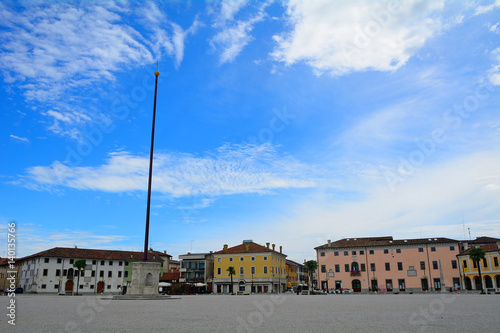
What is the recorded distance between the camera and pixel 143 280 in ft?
105

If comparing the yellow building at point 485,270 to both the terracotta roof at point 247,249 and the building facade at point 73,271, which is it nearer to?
the terracotta roof at point 247,249

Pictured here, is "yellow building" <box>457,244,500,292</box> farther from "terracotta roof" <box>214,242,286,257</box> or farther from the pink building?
"terracotta roof" <box>214,242,286,257</box>

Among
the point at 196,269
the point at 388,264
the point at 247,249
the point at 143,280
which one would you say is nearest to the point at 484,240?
the point at 388,264

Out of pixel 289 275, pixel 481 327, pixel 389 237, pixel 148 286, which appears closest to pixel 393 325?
pixel 481 327

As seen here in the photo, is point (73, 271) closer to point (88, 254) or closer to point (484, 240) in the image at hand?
point (88, 254)

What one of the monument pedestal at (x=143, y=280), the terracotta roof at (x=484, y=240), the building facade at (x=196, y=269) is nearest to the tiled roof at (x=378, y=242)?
the terracotta roof at (x=484, y=240)

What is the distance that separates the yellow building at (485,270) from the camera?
5375cm

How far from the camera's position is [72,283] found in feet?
213

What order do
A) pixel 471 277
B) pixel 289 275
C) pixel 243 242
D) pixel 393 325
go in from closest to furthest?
pixel 393 325
pixel 471 277
pixel 243 242
pixel 289 275

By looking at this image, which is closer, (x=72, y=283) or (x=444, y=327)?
(x=444, y=327)

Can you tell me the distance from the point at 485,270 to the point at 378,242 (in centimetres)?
1557

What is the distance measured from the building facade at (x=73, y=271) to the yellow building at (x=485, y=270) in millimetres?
52808

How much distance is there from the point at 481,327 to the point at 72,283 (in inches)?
Result: 2670

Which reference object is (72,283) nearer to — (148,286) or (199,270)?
(199,270)
